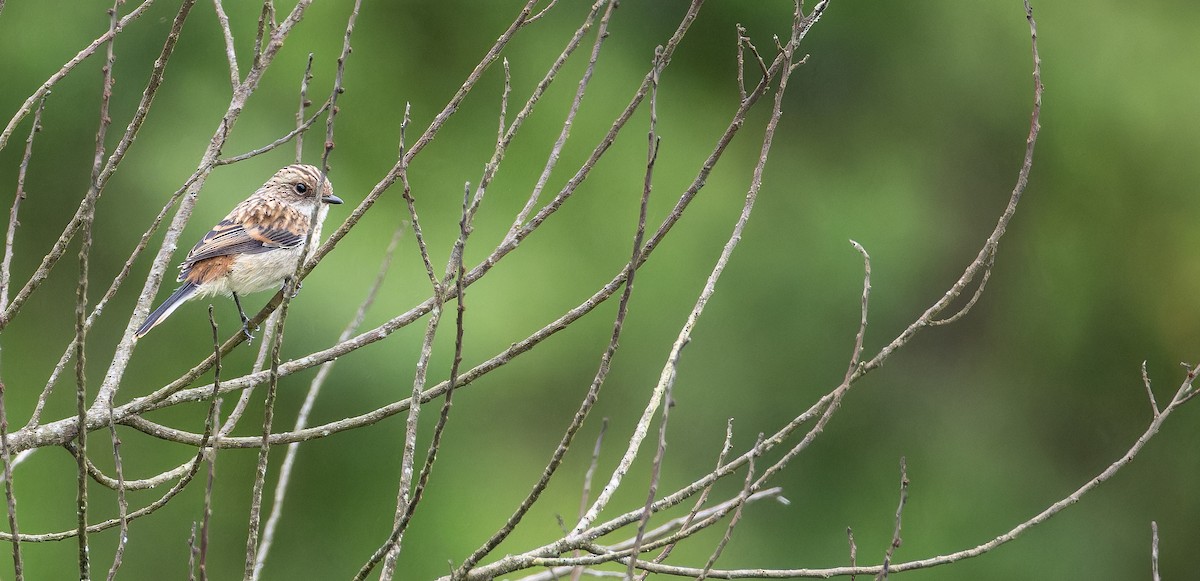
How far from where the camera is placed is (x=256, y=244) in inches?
225

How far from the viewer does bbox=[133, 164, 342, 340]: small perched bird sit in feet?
18.1

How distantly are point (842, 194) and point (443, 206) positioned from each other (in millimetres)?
3039

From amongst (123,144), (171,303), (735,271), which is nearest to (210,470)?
(123,144)

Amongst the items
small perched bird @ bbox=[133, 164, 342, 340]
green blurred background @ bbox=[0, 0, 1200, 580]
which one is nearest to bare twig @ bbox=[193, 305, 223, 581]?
small perched bird @ bbox=[133, 164, 342, 340]

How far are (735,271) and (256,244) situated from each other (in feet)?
12.3

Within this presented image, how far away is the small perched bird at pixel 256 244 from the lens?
5512 mm

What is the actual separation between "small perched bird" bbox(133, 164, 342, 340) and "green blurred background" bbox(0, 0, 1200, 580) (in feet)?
2.98

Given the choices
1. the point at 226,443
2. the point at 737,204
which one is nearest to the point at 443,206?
the point at 737,204

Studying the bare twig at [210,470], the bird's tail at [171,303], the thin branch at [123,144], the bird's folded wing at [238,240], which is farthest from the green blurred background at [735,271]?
the bare twig at [210,470]

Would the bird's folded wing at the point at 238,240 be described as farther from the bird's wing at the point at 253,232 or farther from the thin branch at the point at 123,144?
the thin branch at the point at 123,144

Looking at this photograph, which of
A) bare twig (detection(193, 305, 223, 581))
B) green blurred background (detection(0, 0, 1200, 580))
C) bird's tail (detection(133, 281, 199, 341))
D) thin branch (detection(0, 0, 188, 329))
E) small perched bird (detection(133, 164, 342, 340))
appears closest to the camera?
bare twig (detection(193, 305, 223, 581))

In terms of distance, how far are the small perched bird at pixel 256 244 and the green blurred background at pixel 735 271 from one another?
909 mm

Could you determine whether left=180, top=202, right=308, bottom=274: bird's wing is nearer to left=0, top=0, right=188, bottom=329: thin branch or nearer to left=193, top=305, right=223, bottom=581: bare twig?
left=0, top=0, right=188, bottom=329: thin branch

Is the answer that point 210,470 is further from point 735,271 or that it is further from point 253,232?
point 735,271
